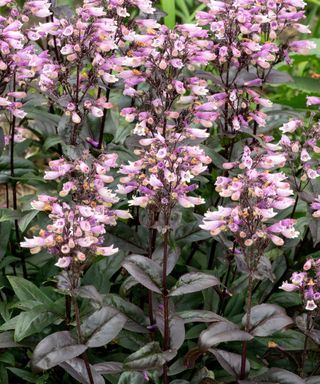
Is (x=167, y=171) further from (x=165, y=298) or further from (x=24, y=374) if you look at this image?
(x=24, y=374)

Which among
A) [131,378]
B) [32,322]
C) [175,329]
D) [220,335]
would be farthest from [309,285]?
[32,322]

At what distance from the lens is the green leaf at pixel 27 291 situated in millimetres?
4117

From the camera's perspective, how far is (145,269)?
370 cm

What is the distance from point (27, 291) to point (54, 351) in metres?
0.87

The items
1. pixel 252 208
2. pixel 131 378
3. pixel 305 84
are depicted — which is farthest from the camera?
pixel 305 84

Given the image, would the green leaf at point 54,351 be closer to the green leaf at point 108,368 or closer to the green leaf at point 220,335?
the green leaf at point 108,368

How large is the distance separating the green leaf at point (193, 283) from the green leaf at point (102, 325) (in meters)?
0.31

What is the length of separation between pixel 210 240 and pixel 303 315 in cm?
113

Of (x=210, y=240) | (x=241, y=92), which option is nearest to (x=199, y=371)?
(x=210, y=240)

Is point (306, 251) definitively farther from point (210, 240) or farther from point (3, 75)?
point (3, 75)

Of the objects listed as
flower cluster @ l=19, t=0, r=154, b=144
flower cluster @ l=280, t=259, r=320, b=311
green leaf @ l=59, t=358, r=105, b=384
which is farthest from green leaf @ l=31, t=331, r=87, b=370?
flower cluster @ l=19, t=0, r=154, b=144

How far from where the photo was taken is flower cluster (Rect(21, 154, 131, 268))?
3.16 m

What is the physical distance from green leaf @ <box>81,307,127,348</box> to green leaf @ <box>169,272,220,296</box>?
31 centimetres

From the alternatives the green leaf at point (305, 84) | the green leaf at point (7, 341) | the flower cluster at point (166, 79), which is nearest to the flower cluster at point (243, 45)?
the flower cluster at point (166, 79)
